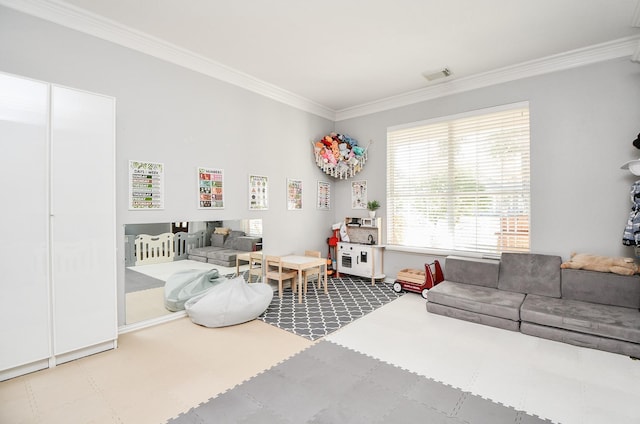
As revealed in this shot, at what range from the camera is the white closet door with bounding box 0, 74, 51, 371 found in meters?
2.28

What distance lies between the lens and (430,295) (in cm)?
382

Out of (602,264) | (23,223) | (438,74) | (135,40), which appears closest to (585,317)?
(602,264)

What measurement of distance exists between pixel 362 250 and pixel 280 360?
113 inches

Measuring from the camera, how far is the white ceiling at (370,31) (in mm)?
→ 2791

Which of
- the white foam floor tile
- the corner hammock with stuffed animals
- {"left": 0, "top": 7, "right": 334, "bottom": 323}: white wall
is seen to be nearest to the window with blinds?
the corner hammock with stuffed animals

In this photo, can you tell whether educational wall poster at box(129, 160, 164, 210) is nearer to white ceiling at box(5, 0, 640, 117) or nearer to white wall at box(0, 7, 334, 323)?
white wall at box(0, 7, 334, 323)

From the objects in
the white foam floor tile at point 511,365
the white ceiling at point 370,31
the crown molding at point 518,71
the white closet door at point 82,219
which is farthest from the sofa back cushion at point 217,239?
the crown molding at point 518,71

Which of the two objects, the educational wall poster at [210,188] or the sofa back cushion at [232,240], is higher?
the educational wall poster at [210,188]

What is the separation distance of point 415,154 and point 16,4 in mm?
4818

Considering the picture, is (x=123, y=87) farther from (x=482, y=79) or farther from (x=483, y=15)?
(x=482, y=79)

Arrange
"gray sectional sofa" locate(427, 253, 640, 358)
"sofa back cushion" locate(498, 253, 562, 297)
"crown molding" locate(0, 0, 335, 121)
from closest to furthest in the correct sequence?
"crown molding" locate(0, 0, 335, 121) → "gray sectional sofa" locate(427, 253, 640, 358) → "sofa back cushion" locate(498, 253, 562, 297)

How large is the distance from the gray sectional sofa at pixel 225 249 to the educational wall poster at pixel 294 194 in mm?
945

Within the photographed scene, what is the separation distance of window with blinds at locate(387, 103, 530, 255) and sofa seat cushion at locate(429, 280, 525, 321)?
749mm

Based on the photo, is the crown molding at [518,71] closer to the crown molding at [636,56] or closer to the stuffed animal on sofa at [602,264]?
the crown molding at [636,56]
